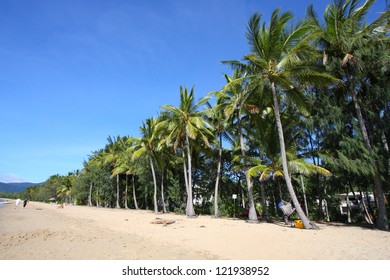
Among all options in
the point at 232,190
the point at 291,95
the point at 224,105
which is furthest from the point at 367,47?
the point at 232,190

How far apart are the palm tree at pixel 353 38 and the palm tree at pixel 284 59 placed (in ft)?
4.35

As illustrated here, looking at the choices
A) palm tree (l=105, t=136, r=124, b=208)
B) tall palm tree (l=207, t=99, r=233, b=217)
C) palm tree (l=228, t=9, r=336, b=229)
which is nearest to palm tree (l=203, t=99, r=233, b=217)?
tall palm tree (l=207, t=99, r=233, b=217)

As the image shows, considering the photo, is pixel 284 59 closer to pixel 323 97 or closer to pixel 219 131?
pixel 323 97

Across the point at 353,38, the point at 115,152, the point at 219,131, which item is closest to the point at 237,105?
the point at 219,131

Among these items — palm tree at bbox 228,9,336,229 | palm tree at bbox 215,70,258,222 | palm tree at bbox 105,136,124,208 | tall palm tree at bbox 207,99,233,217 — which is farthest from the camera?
palm tree at bbox 105,136,124,208

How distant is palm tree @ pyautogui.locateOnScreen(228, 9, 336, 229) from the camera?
1380 centimetres

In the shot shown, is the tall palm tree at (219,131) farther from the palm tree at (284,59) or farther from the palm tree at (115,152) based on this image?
the palm tree at (115,152)

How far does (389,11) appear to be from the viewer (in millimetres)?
13031

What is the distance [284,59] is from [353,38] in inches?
153

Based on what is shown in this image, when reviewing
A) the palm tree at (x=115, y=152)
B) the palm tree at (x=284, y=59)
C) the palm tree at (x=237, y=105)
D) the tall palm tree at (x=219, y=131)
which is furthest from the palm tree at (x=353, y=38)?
the palm tree at (x=115, y=152)

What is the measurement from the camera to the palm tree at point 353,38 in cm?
1396

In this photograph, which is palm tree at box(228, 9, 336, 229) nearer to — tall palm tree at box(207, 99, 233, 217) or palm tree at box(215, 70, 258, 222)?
palm tree at box(215, 70, 258, 222)

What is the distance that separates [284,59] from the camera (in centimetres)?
1366

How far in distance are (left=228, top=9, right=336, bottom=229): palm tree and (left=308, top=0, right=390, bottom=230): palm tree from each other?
4.35ft
